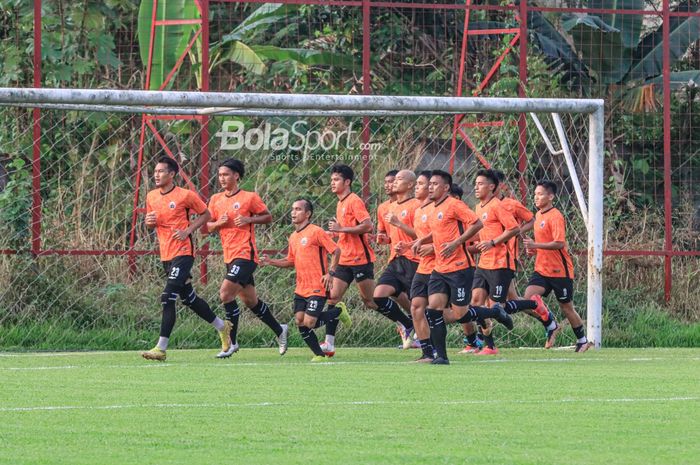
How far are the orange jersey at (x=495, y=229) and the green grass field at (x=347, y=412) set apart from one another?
6.30ft

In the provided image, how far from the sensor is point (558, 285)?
15.7 m

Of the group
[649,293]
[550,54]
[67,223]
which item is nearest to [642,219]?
[649,293]

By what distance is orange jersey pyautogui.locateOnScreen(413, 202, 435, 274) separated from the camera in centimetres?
1350

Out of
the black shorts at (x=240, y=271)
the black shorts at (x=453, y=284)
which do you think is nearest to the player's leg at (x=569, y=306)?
the black shorts at (x=453, y=284)

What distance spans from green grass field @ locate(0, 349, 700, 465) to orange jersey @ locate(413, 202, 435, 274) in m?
1.02

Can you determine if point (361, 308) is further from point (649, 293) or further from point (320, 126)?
point (649, 293)

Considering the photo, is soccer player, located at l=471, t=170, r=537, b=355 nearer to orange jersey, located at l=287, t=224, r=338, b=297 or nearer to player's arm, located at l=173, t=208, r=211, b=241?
orange jersey, located at l=287, t=224, r=338, b=297

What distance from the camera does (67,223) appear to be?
16.9 m

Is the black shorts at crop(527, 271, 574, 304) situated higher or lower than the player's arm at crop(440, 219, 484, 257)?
lower

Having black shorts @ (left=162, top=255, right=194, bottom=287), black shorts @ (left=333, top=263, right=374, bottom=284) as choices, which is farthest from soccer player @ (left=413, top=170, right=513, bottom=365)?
black shorts @ (left=162, top=255, right=194, bottom=287)

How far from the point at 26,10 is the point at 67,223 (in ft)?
14.5

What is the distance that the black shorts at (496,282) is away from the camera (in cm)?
1531

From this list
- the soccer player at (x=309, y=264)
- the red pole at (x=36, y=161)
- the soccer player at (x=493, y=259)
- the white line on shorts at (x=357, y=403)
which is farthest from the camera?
the red pole at (x=36, y=161)

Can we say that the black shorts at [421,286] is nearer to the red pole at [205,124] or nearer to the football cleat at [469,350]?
the football cleat at [469,350]
